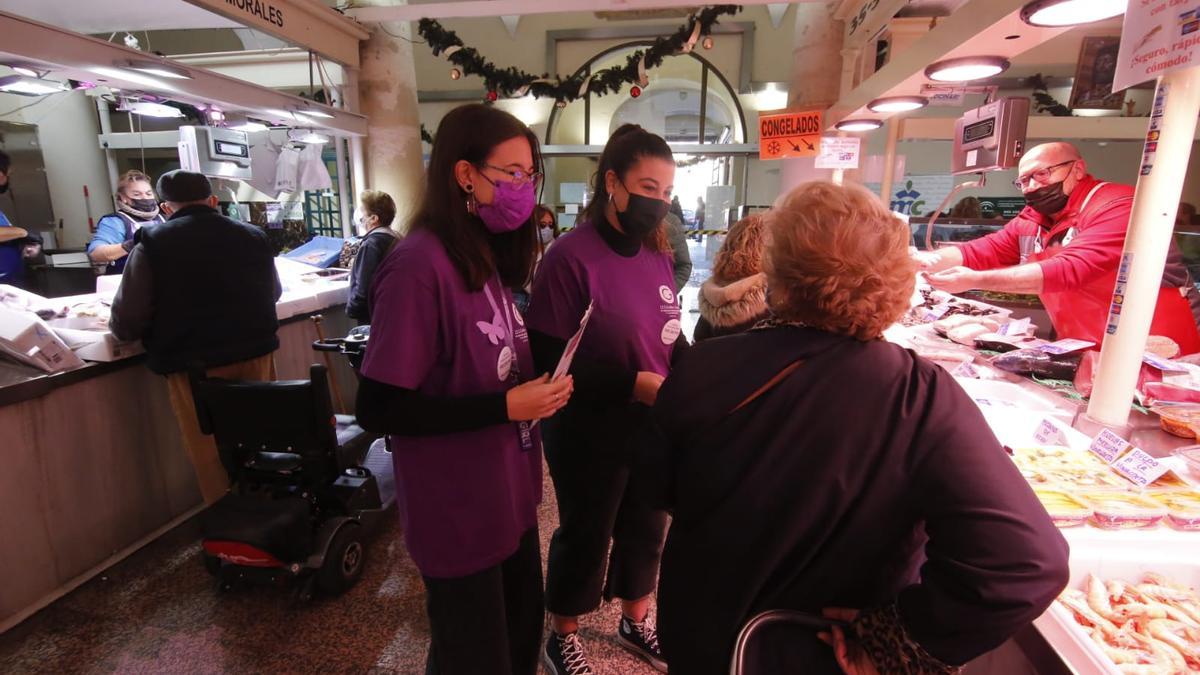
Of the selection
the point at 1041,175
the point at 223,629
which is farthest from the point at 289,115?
the point at 1041,175

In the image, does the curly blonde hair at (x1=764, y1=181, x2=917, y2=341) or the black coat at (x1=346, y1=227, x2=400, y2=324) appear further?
the black coat at (x1=346, y1=227, x2=400, y2=324)

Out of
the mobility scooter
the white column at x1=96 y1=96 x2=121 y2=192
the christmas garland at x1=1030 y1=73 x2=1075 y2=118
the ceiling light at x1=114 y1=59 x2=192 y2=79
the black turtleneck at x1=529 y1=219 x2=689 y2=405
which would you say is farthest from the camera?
the white column at x1=96 y1=96 x2=121 y2=192

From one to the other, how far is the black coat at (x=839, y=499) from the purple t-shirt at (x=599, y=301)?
63 centimetres

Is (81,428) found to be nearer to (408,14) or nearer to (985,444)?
(985,444)

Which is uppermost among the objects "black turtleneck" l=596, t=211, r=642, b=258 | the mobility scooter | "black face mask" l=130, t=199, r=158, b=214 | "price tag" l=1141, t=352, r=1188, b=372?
"black face mask" l=130, t=199, r=158, b=214

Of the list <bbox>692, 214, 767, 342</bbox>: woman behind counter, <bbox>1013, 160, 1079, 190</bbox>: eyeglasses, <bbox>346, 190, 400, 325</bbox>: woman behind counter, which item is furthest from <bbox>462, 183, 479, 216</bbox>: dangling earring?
<bbox>346, 190, 400, 325</bbox>: woman behind counter

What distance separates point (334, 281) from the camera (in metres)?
4.61

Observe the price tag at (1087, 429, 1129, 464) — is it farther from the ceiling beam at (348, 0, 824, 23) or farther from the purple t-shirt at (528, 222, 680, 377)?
the ceiling beam at (348, 0, 824, 23)

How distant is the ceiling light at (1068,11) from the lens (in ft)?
4.98

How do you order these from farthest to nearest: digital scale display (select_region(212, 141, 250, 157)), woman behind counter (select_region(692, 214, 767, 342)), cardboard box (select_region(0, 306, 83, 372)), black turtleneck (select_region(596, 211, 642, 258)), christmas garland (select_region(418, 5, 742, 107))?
christmas garland (select_region(418, 5, 742, 107))
digital scale display (select_region(212, 141, 250, 157))
cardboard box (select_region(0, 306, 83, 372))
woman behind counter (select_region(692, 214, 767, 342))
black turtleneck (select_region(596, 211, 642, 258))

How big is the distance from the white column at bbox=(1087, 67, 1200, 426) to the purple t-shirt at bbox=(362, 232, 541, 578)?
1.69 m

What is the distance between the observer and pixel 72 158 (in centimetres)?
828

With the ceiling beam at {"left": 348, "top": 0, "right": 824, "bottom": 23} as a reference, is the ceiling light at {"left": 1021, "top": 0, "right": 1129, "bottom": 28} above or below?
below

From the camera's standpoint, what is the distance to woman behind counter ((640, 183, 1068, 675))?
80cm
